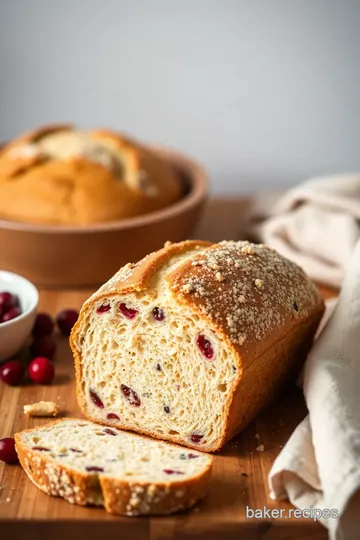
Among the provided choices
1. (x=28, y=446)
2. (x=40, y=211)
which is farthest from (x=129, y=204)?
(x=28, y=446)

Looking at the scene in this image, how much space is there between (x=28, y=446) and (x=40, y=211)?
4.64 ft

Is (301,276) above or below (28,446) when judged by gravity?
above

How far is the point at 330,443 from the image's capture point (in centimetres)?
245

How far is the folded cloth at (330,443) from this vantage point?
7.62ft

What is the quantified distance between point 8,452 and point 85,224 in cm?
134

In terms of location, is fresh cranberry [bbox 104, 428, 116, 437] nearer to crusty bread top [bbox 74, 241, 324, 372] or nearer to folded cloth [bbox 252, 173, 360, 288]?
crusty bread top [bbox 74, 241, 324, 372]

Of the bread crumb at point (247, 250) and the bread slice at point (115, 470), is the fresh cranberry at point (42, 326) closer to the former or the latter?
the bread slice at point (115, 470)

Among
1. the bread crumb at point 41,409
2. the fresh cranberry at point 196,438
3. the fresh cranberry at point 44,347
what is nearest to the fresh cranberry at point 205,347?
the fresh cranberry at point 196,438

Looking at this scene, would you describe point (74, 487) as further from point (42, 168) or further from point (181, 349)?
point (42, 168)

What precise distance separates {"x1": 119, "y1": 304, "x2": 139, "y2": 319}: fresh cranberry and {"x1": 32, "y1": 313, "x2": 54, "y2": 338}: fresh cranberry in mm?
755

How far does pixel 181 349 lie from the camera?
263 centimetres

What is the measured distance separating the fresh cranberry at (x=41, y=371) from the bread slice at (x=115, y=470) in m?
0.42

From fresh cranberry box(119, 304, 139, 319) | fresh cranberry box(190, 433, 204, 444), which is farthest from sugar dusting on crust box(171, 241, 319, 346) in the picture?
fresh cranberry box(190, 433, 204, 444)

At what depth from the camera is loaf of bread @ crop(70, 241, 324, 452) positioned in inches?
A: 102
